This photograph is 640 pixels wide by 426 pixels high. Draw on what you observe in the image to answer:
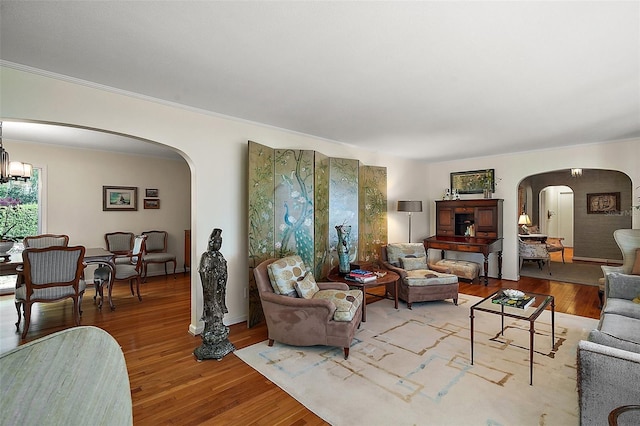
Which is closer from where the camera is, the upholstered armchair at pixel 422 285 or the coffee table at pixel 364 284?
the coffee table at pixel 364 284

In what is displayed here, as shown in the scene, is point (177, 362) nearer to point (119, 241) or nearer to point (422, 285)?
point (422, 285)

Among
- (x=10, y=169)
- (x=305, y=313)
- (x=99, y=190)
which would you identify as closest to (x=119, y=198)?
(x=99, y=190)

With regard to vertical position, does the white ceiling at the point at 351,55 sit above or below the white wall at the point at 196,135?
above

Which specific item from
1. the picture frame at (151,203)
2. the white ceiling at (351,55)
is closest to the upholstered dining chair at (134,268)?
the picture frame at (151,203)

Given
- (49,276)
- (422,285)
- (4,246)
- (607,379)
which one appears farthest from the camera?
(422,285)

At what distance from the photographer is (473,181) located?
21.6 feet

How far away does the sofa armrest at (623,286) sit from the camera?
3146 millimetres

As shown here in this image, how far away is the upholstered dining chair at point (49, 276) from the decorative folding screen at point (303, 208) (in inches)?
81.2

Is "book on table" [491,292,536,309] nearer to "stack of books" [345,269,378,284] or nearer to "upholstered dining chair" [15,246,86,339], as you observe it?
"stack of books" [345,269,378,284]

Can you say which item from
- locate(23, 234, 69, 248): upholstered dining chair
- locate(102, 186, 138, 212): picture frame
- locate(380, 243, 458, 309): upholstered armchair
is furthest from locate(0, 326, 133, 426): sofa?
locate(102, 186, 138, 212): picture frame

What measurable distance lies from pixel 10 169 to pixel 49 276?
1634 millimetres

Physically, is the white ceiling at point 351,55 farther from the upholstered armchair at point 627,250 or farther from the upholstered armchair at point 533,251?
the upholstered armchair at point 533,251

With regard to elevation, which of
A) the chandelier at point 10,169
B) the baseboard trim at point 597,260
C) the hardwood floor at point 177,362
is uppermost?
the chandelier at point 10,169

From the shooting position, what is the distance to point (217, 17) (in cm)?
185
